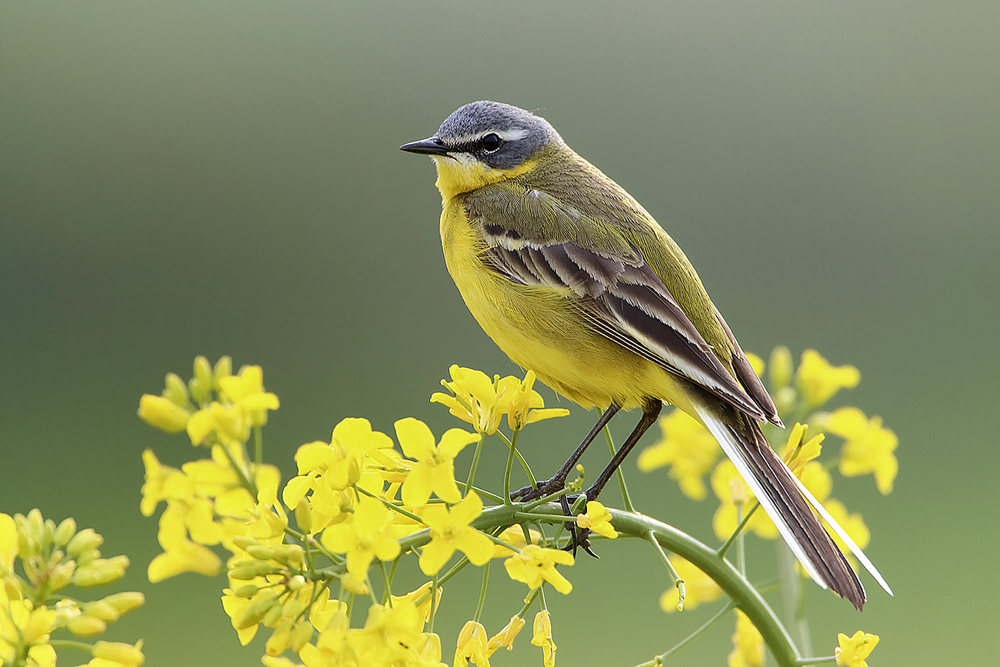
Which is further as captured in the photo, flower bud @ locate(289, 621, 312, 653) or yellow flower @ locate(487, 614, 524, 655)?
yellow flower @ locate(487, 614, 524, 655)

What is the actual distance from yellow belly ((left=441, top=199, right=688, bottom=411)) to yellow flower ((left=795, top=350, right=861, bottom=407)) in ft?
1.18

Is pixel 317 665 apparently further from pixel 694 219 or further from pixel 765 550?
pixel 694 219

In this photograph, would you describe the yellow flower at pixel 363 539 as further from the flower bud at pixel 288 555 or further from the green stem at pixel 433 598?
the green stem at pixel 433 598

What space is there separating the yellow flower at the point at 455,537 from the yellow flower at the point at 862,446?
138 cm

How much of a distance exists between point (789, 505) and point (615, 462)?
431mm

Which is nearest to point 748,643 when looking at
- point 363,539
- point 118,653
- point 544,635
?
point 544,635

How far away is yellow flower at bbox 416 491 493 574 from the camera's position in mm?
1739

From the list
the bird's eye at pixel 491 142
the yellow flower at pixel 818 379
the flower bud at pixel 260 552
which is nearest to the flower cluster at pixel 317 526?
the flower bud at pixel 260 552

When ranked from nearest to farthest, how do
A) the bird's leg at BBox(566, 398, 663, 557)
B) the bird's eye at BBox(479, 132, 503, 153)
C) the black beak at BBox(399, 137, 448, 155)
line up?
the bird's leg at BBox(566, 398, 663, 557), the black beak at BBox(399, 137, 448, 155), the bird's eye at BBox(479, 132, 503, 153)

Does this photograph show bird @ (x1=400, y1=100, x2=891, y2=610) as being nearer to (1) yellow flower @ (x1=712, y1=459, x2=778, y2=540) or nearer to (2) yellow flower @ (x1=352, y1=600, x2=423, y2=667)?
(1) yellow flower @ (x1=712, y1=459, x2=778, y2=540)

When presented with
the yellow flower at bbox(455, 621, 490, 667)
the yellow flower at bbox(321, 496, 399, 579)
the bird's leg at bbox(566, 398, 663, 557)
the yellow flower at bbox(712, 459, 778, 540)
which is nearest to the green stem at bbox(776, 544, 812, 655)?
the yellow flower at bbox(712, 459, 778, 540)

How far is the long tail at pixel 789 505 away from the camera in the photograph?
2.08 m

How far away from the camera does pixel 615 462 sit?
2.41 metres

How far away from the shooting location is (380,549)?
5.64ft
